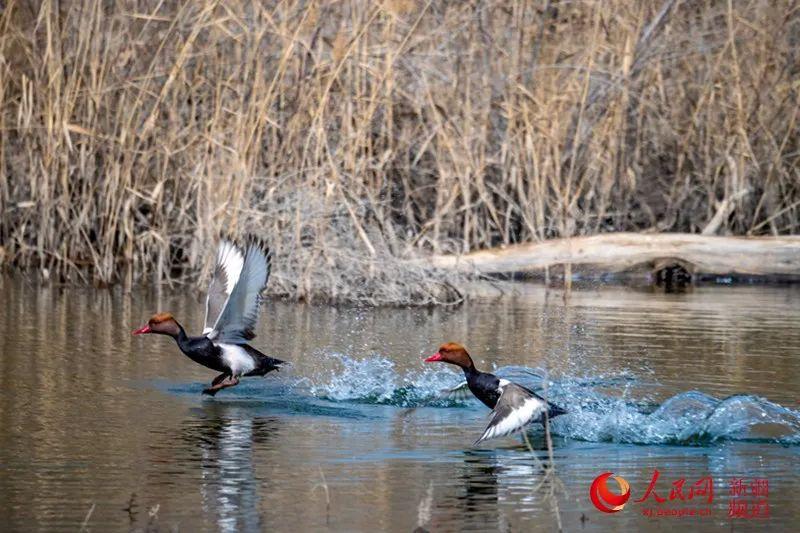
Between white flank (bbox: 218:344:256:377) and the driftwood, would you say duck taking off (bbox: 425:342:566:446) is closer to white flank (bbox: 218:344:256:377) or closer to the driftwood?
white flank (bbox: 218:344:256:377)

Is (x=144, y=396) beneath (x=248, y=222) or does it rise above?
beneath

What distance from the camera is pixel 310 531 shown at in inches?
188

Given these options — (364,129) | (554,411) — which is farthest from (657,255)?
(554,411)

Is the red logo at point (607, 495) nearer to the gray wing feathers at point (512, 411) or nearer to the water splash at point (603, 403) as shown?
the gray wing feathers at point (512, 411)

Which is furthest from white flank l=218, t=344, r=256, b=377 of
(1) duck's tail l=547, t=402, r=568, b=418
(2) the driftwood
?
(2) the driftwood

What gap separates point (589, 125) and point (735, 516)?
8606 mm

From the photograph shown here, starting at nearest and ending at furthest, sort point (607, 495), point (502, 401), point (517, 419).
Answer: point (607, 495)
point (517, 419)
point (502, 401)

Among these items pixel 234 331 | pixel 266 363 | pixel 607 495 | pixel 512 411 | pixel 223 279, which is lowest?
pixel 607 495

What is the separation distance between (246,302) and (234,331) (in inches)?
7.7

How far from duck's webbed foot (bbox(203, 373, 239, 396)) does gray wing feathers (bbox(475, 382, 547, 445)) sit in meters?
1.91

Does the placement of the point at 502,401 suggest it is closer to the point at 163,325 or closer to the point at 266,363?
the point at 266,363

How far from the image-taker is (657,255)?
13.2 m

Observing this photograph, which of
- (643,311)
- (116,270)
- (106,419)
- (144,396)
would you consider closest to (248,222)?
(116,270)

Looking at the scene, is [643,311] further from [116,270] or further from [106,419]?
[106,419]
